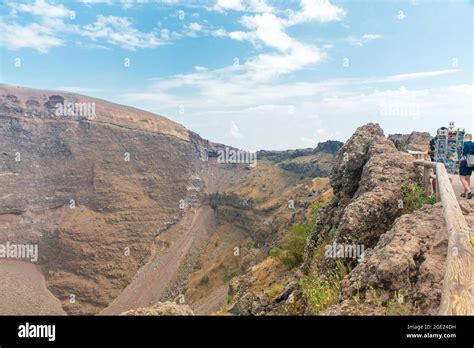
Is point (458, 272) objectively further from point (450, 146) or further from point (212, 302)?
point (212, 302)

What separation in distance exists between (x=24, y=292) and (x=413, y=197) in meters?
69.7

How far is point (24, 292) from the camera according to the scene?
202 feet

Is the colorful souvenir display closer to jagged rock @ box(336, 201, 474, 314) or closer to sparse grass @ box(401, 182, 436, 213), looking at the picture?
sparse grass @ box(401, 182, 436, 213)

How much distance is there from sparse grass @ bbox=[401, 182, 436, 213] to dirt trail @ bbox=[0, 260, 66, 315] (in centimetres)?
6006

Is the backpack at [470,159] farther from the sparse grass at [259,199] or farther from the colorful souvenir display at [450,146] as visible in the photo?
the sparse grass at [259,199]

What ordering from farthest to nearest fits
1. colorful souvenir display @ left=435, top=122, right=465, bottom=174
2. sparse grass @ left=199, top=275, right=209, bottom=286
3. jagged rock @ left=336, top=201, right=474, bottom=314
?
sparse grass @ left=199, top=275, right=209, bottom=286, colorful souvenir display @ left=435, top=122, right=465, bottom=174, jagged rock @ left=336, top=201, right=474, bottom=314

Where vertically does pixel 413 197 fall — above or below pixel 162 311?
above

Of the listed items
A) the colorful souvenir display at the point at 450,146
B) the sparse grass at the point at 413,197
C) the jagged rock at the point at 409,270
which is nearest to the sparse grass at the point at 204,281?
the colorful souvenir display at the point at 450,146

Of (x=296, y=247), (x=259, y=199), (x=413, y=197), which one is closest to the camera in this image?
(x=413, y=197)

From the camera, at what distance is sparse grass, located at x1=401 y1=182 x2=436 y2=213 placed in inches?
299

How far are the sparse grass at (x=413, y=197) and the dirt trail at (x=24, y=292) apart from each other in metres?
60.1

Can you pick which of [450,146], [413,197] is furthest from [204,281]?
[413,197]

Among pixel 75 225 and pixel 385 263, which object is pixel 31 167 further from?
pixel 385 263

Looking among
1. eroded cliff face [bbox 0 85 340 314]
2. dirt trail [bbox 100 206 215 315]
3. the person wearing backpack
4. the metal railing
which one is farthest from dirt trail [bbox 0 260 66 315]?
→ the metal railing
